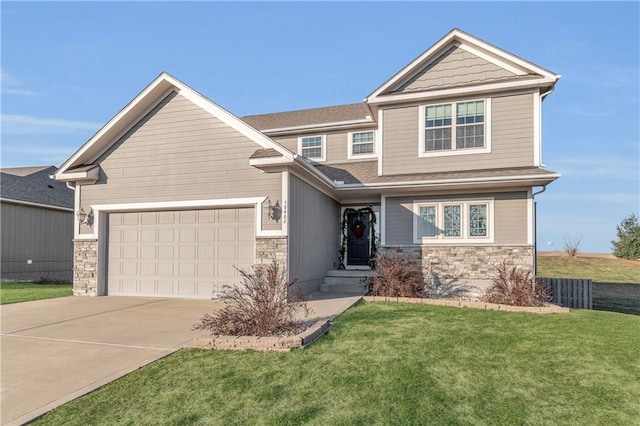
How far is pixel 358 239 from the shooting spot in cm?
1355

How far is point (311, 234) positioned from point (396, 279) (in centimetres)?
276

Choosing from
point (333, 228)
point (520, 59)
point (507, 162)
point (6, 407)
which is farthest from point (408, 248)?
point (6, 407)

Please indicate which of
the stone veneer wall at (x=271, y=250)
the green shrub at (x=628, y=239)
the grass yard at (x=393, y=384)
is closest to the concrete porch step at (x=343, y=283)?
the stone veneer wall at (x=271, y=250)

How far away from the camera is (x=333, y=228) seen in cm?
1311

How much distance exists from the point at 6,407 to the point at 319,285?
8.65 meters

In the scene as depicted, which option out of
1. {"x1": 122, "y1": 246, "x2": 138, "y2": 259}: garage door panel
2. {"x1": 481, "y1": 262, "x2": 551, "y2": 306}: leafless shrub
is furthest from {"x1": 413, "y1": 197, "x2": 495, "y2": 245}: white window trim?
{"x1": 122, "y1": 246, "x2": 138, "y2": 259}: garage door panel

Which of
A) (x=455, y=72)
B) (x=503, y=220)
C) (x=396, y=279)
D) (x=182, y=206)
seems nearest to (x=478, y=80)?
(x=455, y=72)

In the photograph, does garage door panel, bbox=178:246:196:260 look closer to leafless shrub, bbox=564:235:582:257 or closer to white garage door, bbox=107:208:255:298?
white garage door, bbox=107:208:255:298

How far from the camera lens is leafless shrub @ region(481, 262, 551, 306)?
8.55 meters

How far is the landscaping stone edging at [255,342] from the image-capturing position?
526 centimetres

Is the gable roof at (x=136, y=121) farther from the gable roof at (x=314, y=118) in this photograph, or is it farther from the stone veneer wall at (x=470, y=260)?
the stone veneer wall at (x=470, y=260)

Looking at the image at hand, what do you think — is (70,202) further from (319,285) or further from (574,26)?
(574,26)

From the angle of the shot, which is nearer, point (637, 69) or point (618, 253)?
point (637, 69)

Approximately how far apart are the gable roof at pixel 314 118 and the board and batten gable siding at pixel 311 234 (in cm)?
345
